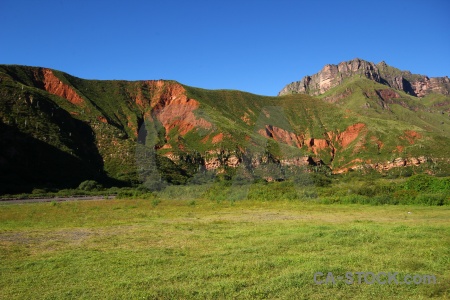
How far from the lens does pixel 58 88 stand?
120 m

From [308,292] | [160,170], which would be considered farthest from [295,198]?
[160,170]

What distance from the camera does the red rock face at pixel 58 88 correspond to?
387ft

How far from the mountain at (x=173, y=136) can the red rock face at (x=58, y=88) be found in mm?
325

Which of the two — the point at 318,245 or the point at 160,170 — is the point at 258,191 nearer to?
the point at 318,245

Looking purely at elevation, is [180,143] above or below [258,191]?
above

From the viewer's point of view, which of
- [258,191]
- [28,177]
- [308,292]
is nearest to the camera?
Answer: [308,292]

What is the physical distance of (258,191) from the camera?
45250 millimetres

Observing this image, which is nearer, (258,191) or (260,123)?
(258,191)

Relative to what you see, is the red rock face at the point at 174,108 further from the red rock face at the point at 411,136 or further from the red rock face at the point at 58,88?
the red rock face at the point at 411,136

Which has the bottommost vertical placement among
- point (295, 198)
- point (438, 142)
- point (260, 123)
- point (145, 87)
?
point (295, 198)

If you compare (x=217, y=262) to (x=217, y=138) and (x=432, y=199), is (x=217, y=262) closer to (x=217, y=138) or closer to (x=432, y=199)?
(x=432, y=199)

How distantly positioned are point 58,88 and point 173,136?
43.6 meters

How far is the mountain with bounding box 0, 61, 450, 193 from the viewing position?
73.4m

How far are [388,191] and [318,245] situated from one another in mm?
29549
